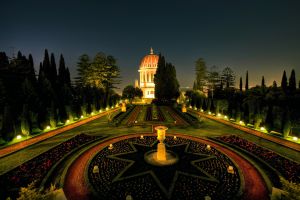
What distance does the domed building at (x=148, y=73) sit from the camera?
104625mm

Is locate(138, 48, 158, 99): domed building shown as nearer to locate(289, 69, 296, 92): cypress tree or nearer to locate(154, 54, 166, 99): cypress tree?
locate(154, 54, 166, 99): cypress tree

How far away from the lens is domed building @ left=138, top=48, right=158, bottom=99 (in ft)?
343

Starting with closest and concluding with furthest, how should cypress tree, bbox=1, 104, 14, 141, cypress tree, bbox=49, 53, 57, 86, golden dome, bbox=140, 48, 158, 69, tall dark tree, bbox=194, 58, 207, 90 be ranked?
cypress tree, bbox=1, 104, 14, 141, cypress tree, bbox=49, 53, 57, 86, tall dark tree, bbox=194, 58, 207, 90, golden dome, bbox=140, 48, 158, 69

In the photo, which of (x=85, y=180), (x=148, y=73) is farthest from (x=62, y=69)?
(x=148, y=73)

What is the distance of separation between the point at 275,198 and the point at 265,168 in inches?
195

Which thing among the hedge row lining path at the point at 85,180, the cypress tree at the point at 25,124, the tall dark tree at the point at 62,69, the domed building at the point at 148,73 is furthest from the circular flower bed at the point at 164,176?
the domed building at the point at 148,73

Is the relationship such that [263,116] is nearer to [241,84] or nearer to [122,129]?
[122,129]

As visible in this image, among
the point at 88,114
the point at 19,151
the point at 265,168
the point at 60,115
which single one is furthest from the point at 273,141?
the point at 88,114

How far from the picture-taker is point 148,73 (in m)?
105

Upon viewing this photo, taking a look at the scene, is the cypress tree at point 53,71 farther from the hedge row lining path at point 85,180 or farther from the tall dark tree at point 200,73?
the tall dark tree at point 200,73

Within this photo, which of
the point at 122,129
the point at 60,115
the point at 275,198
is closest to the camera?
the point at 275,198

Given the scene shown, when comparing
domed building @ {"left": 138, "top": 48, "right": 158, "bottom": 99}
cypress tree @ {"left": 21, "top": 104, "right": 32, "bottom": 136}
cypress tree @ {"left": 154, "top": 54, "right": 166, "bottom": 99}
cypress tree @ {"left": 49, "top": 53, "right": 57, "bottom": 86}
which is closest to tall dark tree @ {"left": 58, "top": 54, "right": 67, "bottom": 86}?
cypress tree @ {"left": 49, "top": 53, "right": 57, "bottom": 86}

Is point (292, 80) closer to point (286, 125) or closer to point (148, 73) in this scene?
point (286, 125)

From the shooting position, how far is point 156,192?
31.0ft
